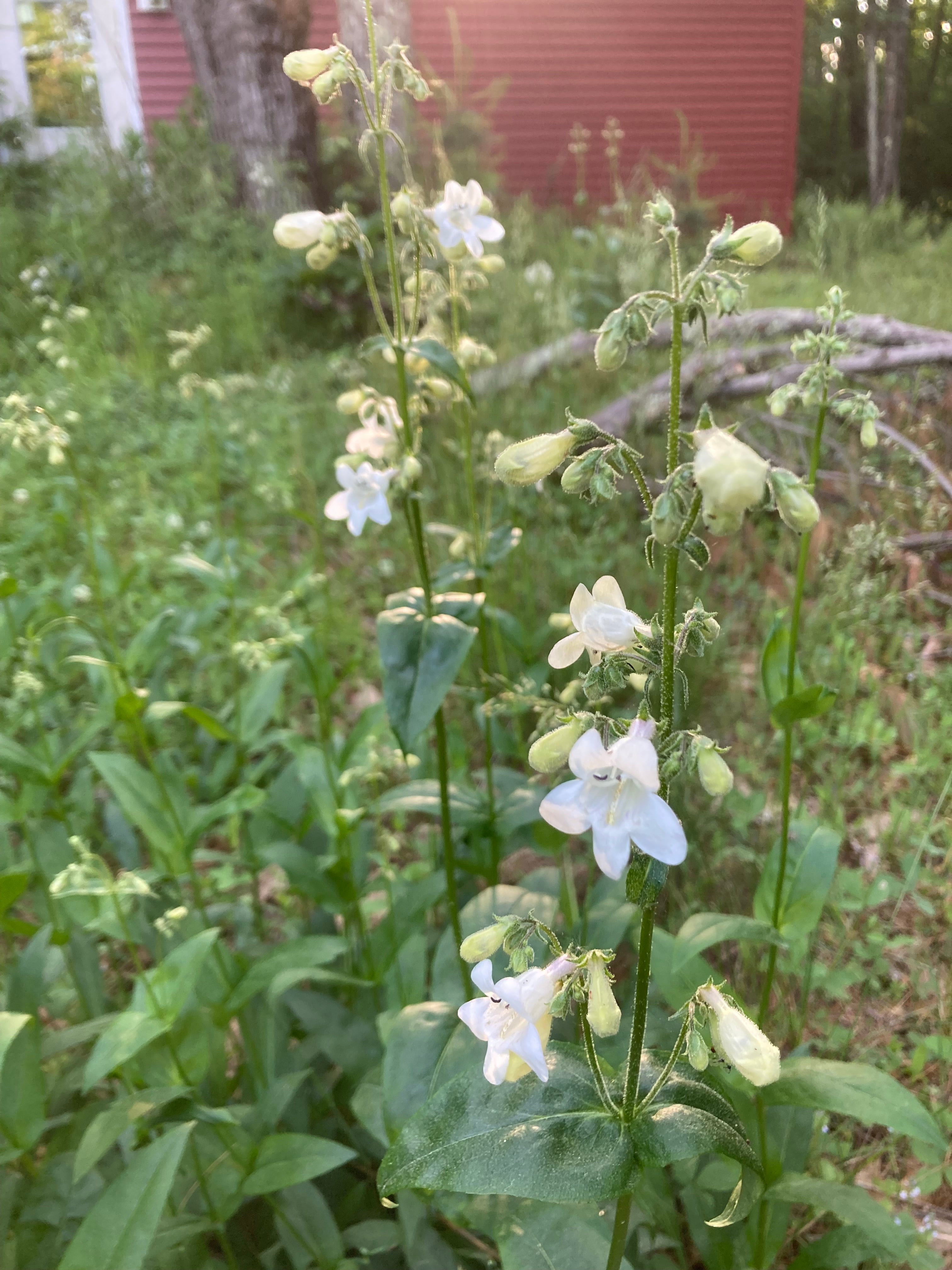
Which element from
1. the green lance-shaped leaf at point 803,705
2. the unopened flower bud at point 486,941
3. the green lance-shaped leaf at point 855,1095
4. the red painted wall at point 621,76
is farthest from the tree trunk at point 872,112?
the unopened flower bud at point 486,941

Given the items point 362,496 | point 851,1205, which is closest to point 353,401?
point 362,496

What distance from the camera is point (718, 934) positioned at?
1.58 metres

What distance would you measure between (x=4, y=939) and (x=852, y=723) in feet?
9.09

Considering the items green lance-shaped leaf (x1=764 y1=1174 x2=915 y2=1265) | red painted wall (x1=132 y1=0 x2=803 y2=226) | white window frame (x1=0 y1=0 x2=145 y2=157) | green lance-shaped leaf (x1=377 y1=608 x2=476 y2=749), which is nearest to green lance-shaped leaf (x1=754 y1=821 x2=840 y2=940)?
green lance-shaped leaf (x1=764 y1=1174 x2=915 y2=1265)

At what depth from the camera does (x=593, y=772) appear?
3.29 feet

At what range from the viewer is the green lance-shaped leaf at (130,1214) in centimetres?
137

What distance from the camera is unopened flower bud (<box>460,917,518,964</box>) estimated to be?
1.14m

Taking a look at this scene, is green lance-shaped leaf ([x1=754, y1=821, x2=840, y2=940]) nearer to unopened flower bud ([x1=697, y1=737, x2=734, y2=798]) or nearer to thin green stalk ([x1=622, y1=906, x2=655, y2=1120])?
thin green stalk ([x1=622, y1=906, x2=655, y2=1120])

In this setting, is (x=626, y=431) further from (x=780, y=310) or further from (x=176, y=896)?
(x=176, y=896)

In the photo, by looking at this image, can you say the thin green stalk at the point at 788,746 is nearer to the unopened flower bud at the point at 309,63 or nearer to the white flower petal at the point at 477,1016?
the white flower petal at the point at 477,1016

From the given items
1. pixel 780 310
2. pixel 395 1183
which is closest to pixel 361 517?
pixel 395 1183

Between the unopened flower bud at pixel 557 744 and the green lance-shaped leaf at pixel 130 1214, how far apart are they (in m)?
0.99

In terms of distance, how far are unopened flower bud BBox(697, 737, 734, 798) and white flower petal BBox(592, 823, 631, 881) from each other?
4.3 inches

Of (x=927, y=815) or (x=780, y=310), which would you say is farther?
(x=780, y=310)
